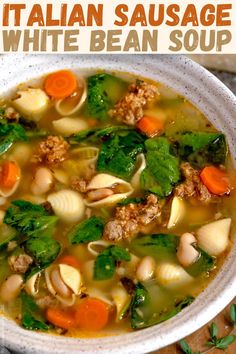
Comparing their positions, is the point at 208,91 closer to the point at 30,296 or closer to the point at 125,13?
the point at 125,13

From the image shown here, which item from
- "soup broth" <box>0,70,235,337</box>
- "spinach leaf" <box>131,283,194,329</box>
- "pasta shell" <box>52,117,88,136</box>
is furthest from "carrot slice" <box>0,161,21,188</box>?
"spinach leaf" <box>131,283,194,329</box>

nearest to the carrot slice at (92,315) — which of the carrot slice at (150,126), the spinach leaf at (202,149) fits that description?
the spinach leaf at (202,149)

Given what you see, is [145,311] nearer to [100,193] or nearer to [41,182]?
[100,193]

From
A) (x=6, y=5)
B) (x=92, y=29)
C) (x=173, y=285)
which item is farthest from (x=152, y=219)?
(x=6, y=5)

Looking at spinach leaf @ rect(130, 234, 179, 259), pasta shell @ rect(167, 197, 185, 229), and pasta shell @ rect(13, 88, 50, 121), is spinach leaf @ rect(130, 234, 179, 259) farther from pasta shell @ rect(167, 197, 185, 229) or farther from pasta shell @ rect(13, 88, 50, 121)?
pasta shell @ rect(13, 88, 50, 121)

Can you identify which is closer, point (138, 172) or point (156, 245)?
point (156, 245)

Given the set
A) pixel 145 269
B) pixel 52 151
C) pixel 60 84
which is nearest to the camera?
pixel 145 269

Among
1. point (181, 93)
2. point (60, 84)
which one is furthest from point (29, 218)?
point (181, 93)
